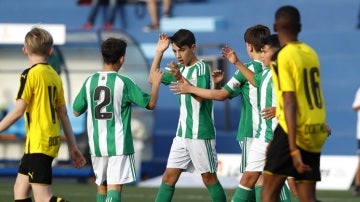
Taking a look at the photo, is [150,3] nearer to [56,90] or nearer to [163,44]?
[163,44]

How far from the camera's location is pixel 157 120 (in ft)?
67.4

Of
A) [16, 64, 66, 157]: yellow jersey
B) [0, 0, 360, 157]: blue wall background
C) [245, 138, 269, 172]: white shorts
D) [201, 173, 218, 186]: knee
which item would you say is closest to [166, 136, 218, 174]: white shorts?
[201, 173, 218, 186]: knee

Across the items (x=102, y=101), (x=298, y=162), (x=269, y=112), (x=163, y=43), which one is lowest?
(x=298, y=162)

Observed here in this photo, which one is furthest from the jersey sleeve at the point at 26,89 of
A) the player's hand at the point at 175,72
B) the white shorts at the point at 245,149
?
the white shorts at the point at 245,149

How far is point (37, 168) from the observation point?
8742 mm

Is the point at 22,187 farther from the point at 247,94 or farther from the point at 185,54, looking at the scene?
the point at 247,94

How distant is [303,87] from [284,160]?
1.71 ft

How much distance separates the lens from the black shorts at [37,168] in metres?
8.74

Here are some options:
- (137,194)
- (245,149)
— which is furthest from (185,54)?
(137,194)

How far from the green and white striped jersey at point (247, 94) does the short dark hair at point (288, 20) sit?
251cm

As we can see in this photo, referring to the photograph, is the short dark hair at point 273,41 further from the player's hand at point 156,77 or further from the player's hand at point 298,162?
the player's hand at point 298,162

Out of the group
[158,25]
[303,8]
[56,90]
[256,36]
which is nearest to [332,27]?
[303,8]

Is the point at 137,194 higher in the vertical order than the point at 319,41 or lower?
lower

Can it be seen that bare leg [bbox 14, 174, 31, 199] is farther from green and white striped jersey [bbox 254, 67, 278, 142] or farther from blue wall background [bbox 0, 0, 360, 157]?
blue wall background [bbox 0, 0, 360, 157]
